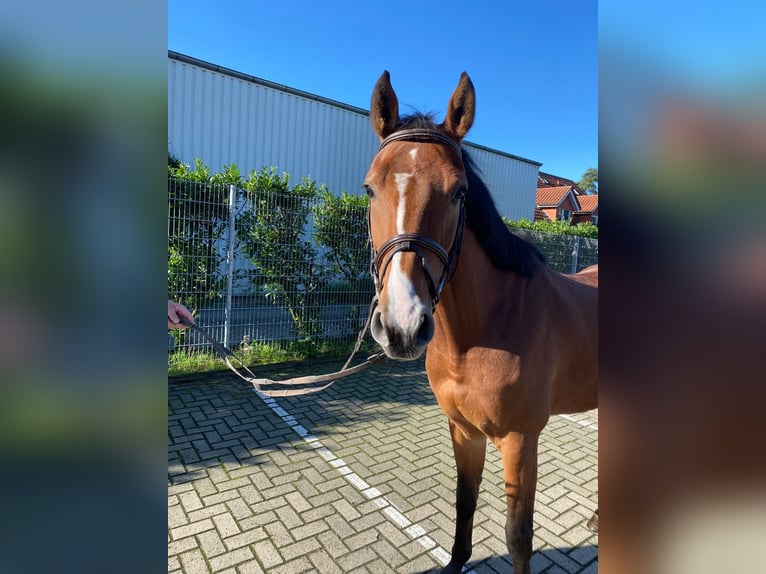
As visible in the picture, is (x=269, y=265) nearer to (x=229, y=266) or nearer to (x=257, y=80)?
(x=229, y=266)

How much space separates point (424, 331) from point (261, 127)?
12.0 metres

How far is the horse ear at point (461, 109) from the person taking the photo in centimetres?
202

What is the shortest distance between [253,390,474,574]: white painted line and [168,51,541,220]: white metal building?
23.6ft

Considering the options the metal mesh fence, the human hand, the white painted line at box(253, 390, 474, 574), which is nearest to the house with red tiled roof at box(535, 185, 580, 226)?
the metal mesh fence

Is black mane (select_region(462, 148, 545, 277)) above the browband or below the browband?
below

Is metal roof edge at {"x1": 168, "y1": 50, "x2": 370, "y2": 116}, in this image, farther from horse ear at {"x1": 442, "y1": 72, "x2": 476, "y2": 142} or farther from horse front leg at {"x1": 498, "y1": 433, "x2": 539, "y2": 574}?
horse front leg at {"x1": 498, "y1": 433, "x2": 539, "y2": 574}

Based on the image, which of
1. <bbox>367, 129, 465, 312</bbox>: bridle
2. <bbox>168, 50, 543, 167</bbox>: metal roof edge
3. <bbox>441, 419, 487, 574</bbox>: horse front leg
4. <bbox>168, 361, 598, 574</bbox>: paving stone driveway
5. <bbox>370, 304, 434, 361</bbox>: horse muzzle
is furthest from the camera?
<bbox>168, 50, 543, 167</bbox>: metal roof edge

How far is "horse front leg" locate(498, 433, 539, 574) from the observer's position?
6.80ft

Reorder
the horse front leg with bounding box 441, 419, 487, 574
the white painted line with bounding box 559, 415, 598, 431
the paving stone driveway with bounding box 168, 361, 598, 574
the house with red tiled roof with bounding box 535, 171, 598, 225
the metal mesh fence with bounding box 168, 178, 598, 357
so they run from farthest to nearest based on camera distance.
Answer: the house with red tiled roof with bounding box 535, 171, 598, 225, the metal mesh fence with bounding box 168, 178, 598, 357, the white painted line with bounding box 559, 415, 598, 431, the paving stone driveway with bounding box 168, 361, 598, 574, the horse front leg with bounding box 441, 419, 487, 574

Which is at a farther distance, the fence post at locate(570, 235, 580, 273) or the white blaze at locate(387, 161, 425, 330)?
the fence post at locate(570, 235, 580, 273)

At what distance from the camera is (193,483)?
3312mm
